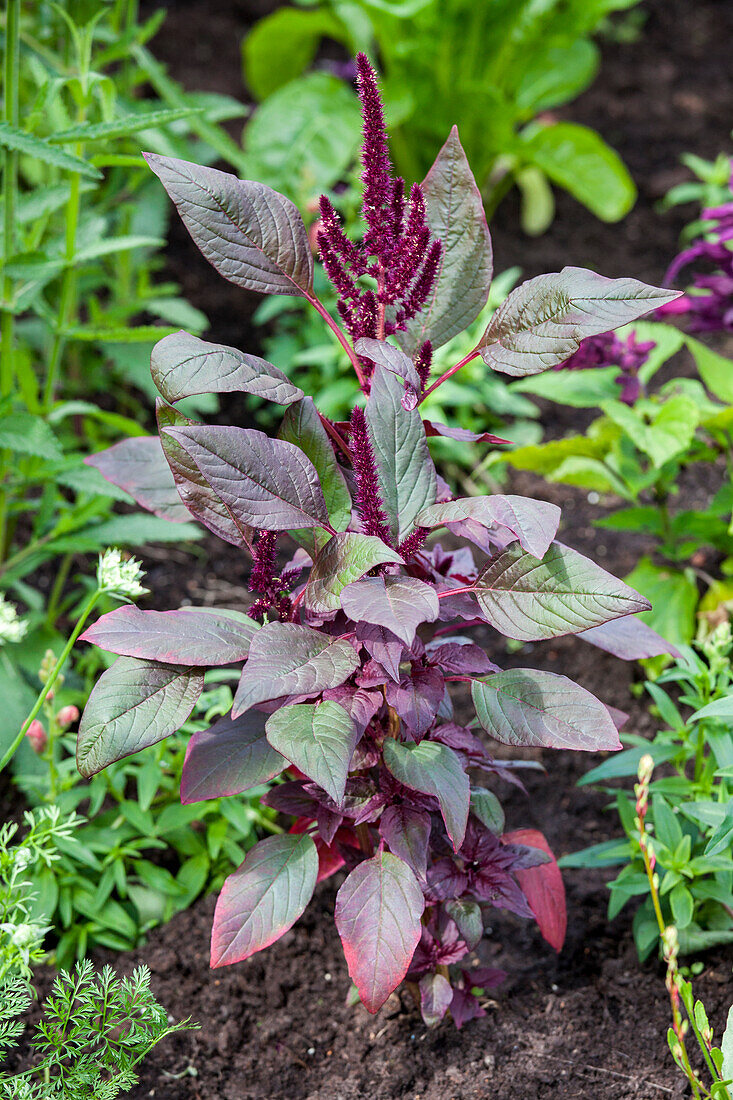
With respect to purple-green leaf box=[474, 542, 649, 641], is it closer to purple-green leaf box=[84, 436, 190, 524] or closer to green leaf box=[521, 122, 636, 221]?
purple-green leaf box=[84, 436, 190, 524]

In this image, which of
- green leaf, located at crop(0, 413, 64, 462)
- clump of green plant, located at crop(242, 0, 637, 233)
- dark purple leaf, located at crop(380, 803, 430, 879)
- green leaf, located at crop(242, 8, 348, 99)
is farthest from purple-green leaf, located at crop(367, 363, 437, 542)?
green leaf, located at crop(242, 8, 348, 99)

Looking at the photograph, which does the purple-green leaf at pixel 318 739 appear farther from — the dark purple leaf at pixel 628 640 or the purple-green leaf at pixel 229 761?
the dark purple leaf at pixel 628 640

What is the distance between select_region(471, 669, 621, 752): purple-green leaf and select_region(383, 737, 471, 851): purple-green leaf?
6 cm

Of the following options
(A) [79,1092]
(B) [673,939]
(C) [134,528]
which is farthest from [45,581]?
(B) [673,939]

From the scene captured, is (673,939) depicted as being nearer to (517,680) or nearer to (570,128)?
(517,680)

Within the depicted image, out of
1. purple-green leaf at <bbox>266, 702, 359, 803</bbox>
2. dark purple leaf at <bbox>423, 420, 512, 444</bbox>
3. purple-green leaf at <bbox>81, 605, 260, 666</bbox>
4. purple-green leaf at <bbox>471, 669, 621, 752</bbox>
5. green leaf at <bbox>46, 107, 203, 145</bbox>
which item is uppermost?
green leaf at <bbox>46, 107, 203, 145</bbox>

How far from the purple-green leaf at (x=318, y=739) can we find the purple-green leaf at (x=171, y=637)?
0.11 m

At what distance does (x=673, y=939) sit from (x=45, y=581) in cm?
182

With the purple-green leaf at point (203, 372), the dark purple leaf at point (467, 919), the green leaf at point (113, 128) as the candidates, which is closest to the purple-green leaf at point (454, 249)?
the purple-green leaf at point (203, 372)

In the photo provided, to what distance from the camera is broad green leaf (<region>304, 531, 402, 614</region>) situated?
3.35ft

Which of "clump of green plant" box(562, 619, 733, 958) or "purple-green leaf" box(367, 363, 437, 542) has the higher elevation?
"purple-green leaf" box(367, 363, 437, 542)

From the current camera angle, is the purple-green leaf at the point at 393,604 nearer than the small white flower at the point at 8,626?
Yes

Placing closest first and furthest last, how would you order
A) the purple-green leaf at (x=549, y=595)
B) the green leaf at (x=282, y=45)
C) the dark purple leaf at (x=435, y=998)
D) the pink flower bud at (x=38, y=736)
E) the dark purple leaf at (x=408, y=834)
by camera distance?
1. the purple-green leaf at (x=549, y=595)
2. the dark purple leaf at (x=408, y=834)
3. the dark purple leaf at (x=435, y=998)
4. the pink flower bud at (x=38, y=736)
5. the green leaf at (x=282, y=45)

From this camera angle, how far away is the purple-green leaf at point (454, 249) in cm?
122
